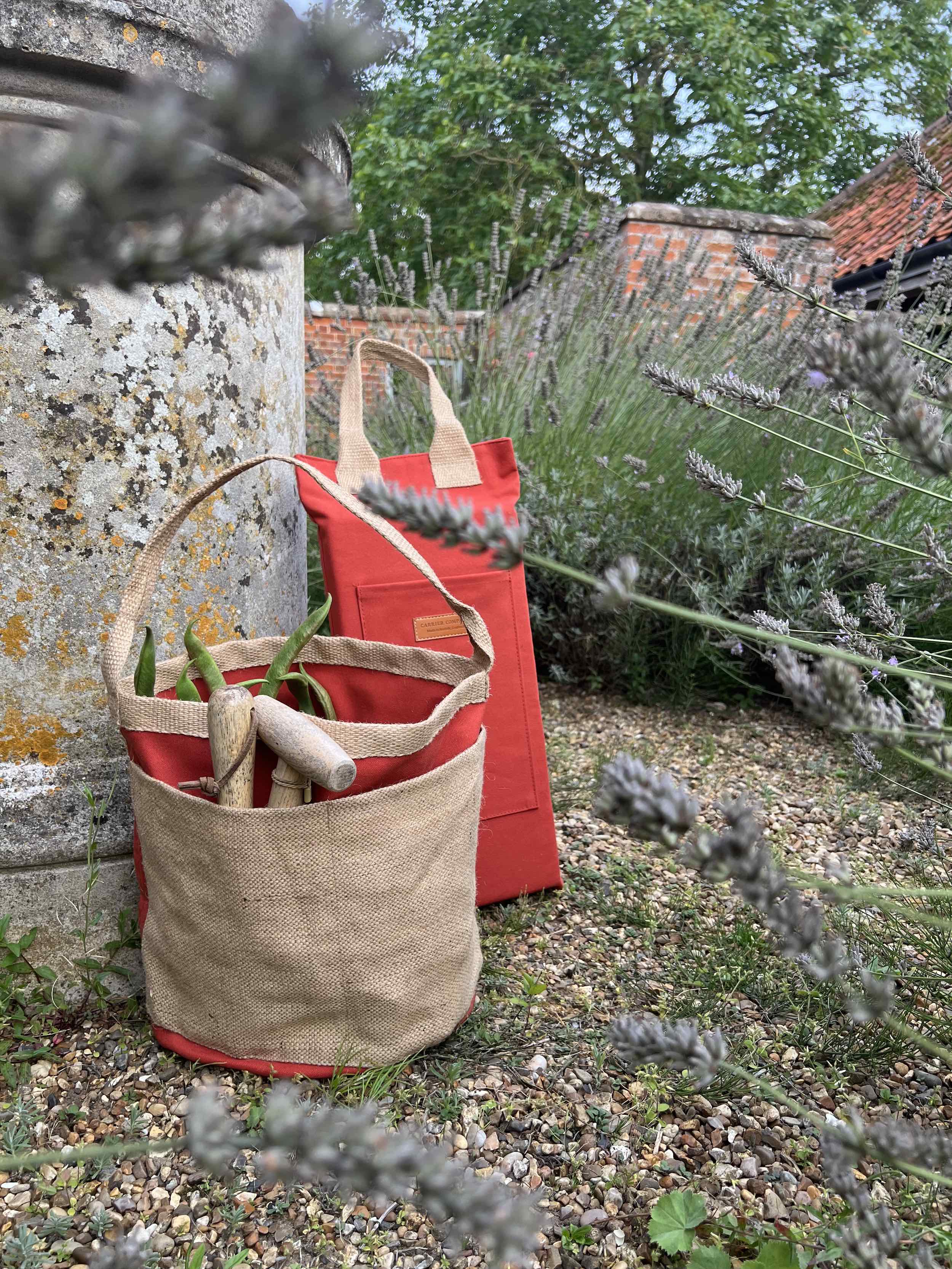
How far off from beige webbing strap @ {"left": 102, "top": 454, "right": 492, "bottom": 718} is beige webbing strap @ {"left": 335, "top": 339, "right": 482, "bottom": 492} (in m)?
0.26

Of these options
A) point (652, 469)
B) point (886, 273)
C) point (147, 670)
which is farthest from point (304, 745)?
point (886, 273)

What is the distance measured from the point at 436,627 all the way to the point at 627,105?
1507cm

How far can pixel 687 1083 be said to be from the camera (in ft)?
4.71

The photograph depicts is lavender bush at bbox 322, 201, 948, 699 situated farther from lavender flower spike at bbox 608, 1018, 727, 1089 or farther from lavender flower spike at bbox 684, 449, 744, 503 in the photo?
lavender flower spike at bbox 608, 1018, 727, 1089

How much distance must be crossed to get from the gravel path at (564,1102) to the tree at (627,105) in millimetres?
13259

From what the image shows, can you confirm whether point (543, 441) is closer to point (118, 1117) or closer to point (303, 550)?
point (303, 550)

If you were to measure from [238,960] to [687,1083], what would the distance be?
0.71m

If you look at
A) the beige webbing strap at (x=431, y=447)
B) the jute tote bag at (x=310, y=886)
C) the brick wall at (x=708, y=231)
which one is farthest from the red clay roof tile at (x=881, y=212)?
the jute tote bag at (x=310, y=886)

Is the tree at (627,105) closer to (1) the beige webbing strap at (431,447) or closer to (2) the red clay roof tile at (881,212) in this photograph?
(2) the red clay roof tile at (881,212)

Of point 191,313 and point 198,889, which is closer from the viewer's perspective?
point 198,889

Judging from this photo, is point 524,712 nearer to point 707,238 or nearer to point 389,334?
point 389,334

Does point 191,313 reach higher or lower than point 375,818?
higher

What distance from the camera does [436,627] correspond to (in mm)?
2012

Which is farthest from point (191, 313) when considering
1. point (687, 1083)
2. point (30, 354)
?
point (687, 1083)
